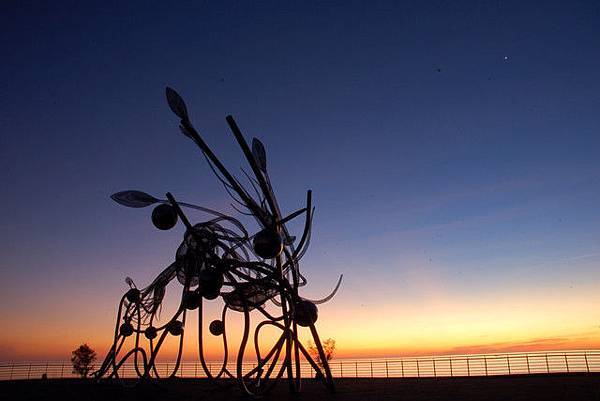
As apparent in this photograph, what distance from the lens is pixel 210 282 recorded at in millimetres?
9328

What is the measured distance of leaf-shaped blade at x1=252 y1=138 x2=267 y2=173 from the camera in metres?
10.6

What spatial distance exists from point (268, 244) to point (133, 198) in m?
3.03

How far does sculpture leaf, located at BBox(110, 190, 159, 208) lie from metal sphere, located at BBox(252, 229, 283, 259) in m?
2.46

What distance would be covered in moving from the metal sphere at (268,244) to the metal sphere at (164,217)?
1937mm

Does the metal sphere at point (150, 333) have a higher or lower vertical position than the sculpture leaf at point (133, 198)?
lower

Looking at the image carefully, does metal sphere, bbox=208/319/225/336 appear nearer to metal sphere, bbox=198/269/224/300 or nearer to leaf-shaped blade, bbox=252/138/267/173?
metal sphere, bbox=198/269/224/300

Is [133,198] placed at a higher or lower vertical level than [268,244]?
higher

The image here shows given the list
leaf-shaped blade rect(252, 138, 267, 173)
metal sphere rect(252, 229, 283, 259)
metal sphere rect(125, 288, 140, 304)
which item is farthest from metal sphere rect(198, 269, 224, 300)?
metal sphere rect(125, 288, 140, 304)

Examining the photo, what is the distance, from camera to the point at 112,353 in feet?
44.4

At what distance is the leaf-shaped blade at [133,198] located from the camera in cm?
947

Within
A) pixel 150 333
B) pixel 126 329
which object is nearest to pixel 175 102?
pixel 150 333

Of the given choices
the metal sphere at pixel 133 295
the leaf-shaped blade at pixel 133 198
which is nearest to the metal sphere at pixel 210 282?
the leaf-shaped blade at pixel 133 198

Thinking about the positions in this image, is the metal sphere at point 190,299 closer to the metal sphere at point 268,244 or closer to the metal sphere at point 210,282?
the metal sphere at point 210,282

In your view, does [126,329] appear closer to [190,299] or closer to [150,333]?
[150,333]
